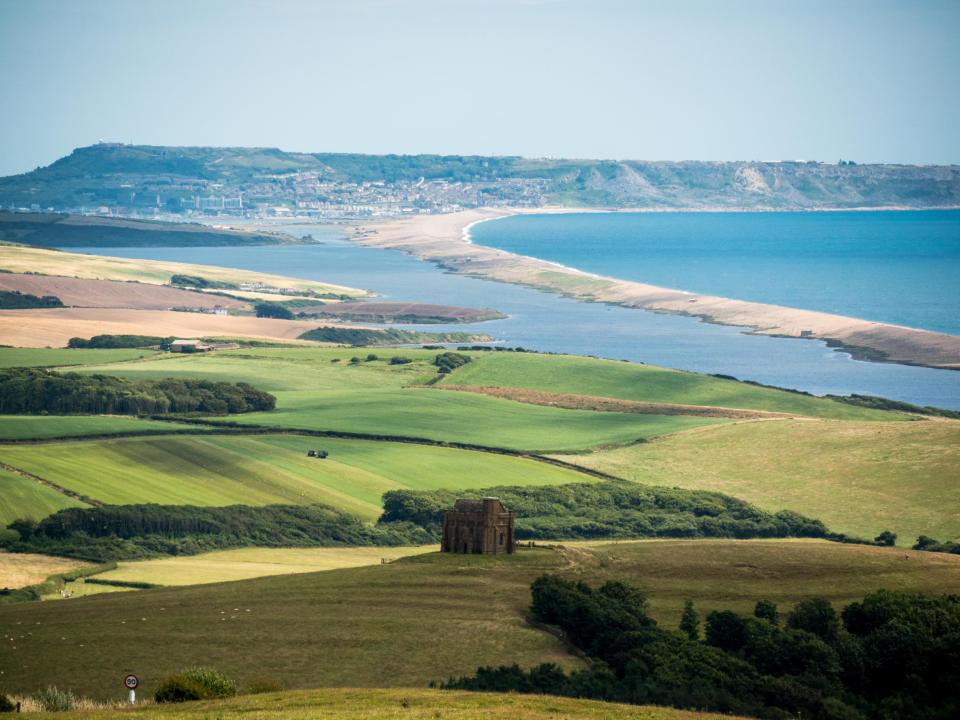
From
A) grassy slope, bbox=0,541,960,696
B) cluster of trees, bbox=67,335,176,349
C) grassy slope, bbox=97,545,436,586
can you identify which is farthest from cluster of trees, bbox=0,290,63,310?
grassy slope, bbox=0,541,960,696

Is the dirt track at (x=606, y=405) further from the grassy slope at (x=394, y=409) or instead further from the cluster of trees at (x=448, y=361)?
the cluster of trees at (x=448, y=361)

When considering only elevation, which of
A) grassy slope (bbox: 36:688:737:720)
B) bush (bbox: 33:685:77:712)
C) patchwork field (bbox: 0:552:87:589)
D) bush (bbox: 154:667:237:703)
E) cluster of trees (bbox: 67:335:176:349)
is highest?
grassy slope (bbox: 36:688:737:720)

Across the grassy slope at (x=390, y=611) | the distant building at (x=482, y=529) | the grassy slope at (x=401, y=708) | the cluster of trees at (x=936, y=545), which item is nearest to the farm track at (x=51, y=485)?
the grassy slope at (x=390, y=611)

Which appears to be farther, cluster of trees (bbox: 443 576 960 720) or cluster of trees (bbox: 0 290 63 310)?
cluster of trees (bbox: 0 290 63 310)

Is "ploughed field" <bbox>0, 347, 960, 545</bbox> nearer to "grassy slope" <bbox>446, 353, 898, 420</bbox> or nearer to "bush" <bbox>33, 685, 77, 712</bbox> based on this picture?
"grassy slope" <bbox>446, 353, 898, 420</bbox>

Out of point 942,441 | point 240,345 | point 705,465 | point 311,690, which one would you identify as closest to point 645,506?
point 705,465

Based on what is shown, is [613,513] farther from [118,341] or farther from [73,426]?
[118,341]

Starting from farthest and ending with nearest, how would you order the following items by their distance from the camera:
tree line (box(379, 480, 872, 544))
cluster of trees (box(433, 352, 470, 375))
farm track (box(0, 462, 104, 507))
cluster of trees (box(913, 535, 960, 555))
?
cluster of trees (box(433, 352, 470, 375))
tree line (box(379, 480, 872, 544))
farm track (box(0, 462, 104, 507))
cluster of trees (box(913, 535, 960, 555))

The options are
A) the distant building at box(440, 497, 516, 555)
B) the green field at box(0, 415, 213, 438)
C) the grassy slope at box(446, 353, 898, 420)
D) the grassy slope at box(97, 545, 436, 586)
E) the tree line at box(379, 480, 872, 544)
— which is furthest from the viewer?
the grassy slope at box(446, 353, 898, 420)
